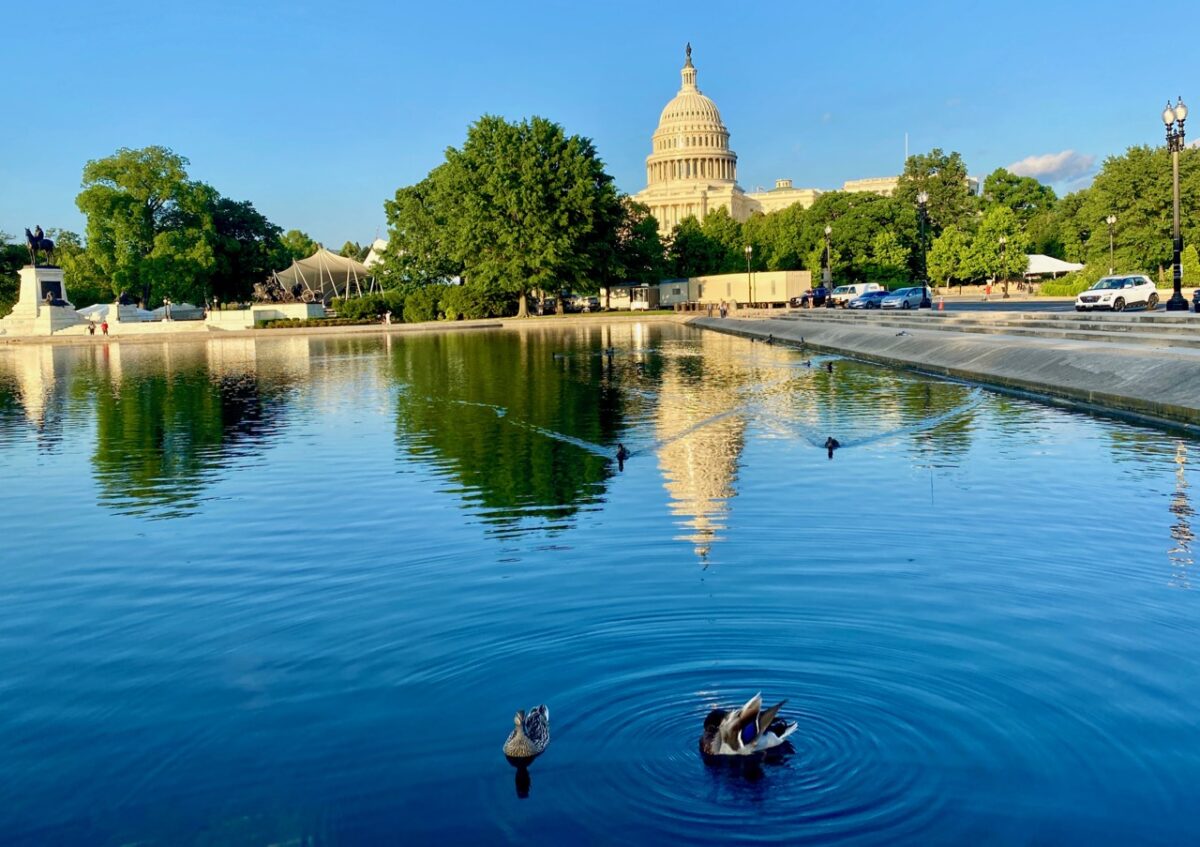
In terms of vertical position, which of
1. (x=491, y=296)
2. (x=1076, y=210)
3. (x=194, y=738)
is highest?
(x=1076, y=210)

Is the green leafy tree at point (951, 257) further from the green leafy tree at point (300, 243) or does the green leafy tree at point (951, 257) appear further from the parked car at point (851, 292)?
the green leafy tree at point (300, 243)

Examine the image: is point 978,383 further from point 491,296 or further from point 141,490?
point 491,296

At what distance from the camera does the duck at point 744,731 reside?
6496 mm

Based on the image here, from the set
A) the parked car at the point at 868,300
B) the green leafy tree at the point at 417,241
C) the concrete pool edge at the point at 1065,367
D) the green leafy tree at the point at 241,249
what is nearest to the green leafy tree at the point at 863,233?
the parked car at the point at 868,300

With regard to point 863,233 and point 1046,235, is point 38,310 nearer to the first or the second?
point 863,233

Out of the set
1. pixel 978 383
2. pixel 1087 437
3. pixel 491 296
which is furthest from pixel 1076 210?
pixel 1087 437

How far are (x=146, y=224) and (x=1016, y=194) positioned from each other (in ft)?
296

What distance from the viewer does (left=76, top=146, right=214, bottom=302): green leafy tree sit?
98250 millimetres

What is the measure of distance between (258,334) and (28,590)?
77213 millimetres

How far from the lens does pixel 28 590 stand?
11.5 m

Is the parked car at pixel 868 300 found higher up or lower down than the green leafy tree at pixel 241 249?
lower down

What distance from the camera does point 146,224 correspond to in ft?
334

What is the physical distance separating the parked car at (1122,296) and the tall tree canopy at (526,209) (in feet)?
147

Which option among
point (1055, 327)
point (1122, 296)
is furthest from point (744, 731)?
point (1122, 296)
